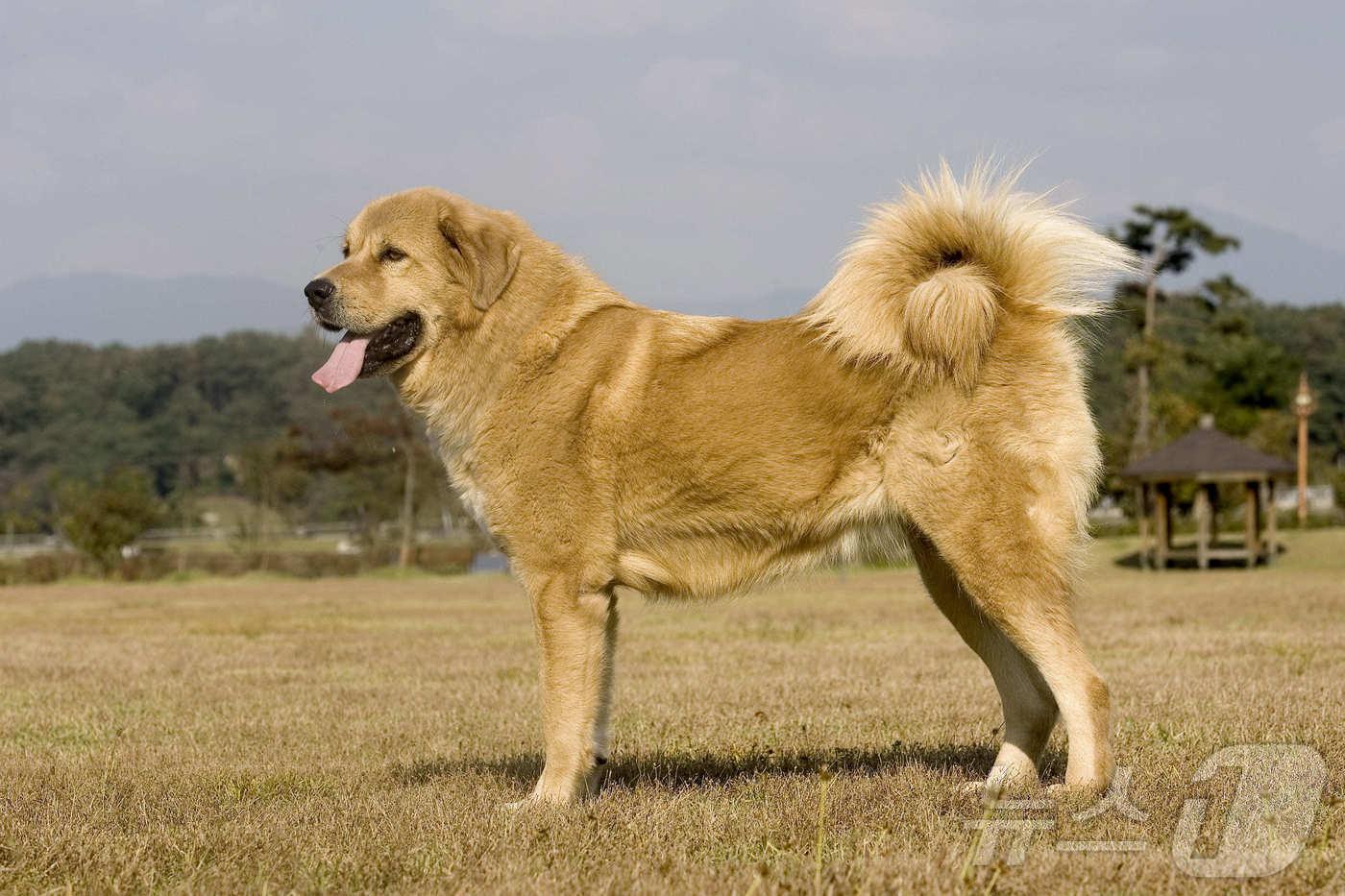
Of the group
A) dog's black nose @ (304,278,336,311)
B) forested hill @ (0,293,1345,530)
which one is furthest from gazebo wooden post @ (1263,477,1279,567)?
dog's black nose @ (304,278,336,311)

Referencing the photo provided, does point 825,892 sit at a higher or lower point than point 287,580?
higher

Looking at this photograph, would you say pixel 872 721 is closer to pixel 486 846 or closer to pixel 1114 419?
pixel 486 846

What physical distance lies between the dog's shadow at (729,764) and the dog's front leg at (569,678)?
44cm

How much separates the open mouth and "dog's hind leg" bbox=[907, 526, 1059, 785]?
7.57 ft

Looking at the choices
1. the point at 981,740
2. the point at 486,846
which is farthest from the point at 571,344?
the point at 981,740

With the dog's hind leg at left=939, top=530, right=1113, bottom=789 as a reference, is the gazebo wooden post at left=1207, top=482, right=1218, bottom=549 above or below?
below

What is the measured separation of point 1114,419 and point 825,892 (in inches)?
2652

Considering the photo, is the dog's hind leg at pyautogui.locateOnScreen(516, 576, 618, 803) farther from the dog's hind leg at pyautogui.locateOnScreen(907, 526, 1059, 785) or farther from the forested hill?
the forested hill

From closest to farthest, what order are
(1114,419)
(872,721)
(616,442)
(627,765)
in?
(616,442)
(627,765)
(872,721)
(1114,419)

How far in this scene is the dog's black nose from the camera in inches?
211

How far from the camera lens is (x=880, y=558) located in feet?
18.3

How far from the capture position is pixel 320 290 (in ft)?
17.6

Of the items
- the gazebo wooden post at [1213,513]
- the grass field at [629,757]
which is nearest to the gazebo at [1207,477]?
the gazebo wooden post at [1213,513]

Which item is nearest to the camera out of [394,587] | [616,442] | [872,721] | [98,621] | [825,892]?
[825,892]
